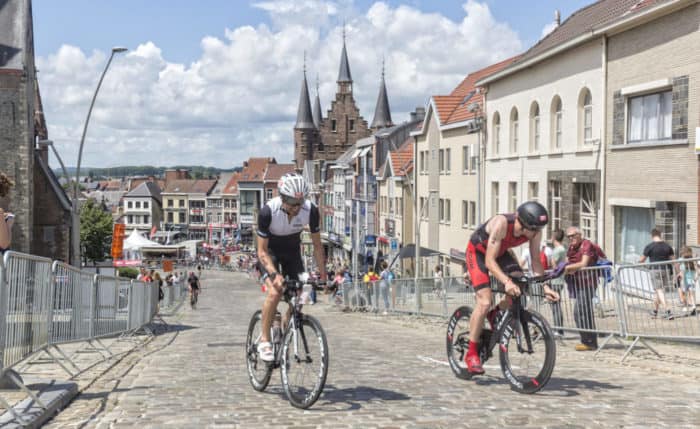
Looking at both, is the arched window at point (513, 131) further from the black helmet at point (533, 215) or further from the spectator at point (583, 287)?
the black helmet at point (533, 215)

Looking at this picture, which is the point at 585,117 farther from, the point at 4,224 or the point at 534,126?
the point at 4,224

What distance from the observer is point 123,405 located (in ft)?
23.1

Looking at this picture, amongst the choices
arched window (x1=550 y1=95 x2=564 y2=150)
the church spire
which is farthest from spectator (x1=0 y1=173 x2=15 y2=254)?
the church spire

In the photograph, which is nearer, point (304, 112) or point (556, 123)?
point (556, 123)

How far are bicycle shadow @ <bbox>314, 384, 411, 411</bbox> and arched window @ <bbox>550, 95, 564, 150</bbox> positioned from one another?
23732mm

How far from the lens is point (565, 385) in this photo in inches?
305

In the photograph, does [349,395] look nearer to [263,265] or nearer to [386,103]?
[263,265]

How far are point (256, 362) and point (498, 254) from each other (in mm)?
2280

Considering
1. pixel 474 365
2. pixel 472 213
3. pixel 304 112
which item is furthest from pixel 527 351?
pixel 304 112

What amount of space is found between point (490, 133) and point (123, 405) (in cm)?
3229

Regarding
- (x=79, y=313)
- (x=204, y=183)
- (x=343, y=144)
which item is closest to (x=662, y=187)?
(x=79, y=313)

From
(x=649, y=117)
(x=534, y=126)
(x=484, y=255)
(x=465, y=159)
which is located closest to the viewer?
(x=484, y=255)

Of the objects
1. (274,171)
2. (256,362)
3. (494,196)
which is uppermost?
(274,171)

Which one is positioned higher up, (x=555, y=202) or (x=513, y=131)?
(x=513, y=131)
